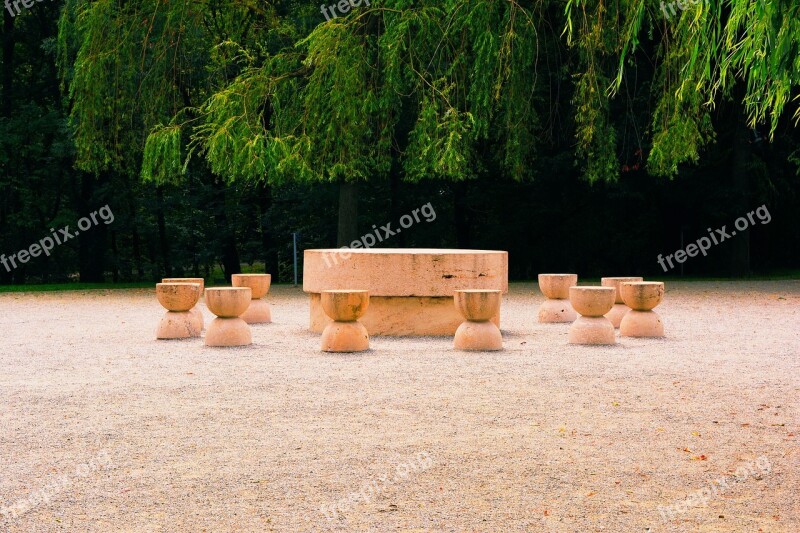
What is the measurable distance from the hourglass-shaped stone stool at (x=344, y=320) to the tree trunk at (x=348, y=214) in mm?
7760

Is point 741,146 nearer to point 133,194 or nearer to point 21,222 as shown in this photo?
point 133,194

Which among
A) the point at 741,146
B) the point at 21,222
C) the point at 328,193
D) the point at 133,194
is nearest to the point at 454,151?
the point at 328,193

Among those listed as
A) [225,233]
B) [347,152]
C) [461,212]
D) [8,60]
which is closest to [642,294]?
[347,152]

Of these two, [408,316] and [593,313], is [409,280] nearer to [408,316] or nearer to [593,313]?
[408,316]

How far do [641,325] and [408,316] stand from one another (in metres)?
2.58

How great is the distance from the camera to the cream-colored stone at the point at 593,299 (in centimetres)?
973

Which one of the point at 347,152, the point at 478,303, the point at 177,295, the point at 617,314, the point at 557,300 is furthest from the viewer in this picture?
the point at 347,152

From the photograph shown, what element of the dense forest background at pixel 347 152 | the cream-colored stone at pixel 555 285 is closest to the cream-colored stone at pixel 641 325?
the cream-colored stone at pixel 555 285

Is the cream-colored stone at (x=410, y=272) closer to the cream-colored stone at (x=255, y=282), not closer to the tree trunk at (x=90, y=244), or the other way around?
the cream-colored stone at (x=255, y=282)

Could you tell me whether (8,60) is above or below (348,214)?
above

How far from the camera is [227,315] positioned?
9.86 meters

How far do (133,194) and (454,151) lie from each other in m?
12.7

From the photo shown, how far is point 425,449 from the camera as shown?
5098 millimetres

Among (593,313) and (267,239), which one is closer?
(593,313)
